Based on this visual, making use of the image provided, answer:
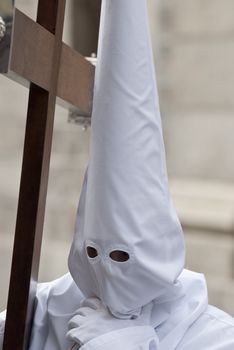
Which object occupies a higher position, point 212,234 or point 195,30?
point 195,30

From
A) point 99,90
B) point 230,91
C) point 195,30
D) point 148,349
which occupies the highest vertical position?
point 195,30

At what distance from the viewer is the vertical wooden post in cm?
90

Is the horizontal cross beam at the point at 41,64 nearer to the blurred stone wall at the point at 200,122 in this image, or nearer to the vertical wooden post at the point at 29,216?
the vertical wooden post at the point at 29,216

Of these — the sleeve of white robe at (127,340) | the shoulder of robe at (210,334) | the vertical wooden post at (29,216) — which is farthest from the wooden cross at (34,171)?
the shoulder of robe at (210,334)

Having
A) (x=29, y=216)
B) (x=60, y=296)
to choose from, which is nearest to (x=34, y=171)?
(x=29, y=216)

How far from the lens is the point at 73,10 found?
99.4 inches

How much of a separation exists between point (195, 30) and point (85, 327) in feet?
5.56

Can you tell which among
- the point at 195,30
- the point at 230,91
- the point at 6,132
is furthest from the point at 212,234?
the point at 6,132

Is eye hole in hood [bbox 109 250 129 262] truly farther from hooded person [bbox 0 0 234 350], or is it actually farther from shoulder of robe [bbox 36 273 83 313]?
shoulder of robe [bbox 36 273 83 313]

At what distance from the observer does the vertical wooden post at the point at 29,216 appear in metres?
0.90

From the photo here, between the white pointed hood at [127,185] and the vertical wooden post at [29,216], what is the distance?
0.20 ft

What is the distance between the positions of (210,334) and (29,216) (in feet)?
0.91

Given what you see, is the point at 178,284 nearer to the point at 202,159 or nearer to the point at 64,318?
the point at 64,318

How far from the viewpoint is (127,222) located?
2.91ft
